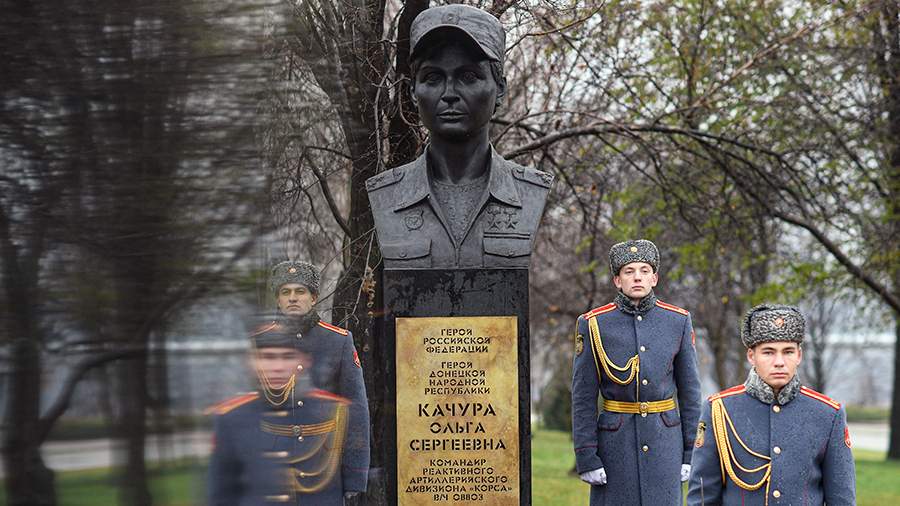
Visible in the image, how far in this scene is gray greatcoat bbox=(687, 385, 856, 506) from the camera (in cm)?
464

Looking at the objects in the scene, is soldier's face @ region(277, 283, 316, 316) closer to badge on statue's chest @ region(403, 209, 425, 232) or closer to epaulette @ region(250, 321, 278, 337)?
badge on statue's chest @ region(403, 209, 425, 232)

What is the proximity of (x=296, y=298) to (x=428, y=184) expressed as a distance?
3.75ft

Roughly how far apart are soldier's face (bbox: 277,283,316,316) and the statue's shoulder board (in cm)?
136

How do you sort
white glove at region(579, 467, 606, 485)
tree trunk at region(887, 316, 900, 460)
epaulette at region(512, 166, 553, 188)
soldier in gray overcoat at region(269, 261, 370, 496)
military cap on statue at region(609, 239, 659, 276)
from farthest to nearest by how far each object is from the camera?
tree trunk at region(887, 316, 900, 460)
military cap on statue at region(609, 239, 659, 276)
white glove at region(579, 467, 606, 485)
soldier in gray overcoat at region(269, 261, 370, 496)
epaulette at region(512, 166, 553, 188)

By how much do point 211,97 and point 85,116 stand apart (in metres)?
0.18

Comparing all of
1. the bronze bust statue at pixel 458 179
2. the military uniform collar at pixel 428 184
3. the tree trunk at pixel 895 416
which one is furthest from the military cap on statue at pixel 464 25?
the tree trunk at pixel 895 416

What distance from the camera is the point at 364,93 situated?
791cm

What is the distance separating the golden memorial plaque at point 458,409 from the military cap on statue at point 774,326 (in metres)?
1.04

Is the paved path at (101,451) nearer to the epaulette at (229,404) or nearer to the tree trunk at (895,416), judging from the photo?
the epaulette at (229,404)

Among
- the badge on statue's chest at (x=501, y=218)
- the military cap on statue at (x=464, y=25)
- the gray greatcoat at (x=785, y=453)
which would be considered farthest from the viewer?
the badge on statue's chest at (x=501, y=218)

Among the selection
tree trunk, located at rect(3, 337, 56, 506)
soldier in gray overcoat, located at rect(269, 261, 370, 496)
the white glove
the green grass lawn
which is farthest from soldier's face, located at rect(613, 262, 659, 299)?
tree trunk, located at rect(3, 337, 56, 506)

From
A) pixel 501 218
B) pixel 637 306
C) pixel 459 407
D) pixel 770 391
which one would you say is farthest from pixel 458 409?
pixel 637 306

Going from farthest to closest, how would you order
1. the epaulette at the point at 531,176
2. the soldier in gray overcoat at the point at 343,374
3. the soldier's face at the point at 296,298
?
the soldier in gray overcoat at the point at 343,374
the soldier's face at the point at 296,298
the epaulette at the point at 531,176

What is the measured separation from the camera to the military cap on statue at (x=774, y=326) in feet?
15.5
